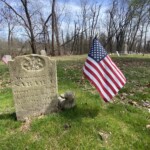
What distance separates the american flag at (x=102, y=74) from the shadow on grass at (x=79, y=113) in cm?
61

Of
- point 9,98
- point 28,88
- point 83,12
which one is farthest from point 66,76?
point 83,12

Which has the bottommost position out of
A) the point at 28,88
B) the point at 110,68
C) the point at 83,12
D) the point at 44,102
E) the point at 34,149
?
the point at 34,149

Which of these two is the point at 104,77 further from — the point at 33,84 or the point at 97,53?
the point at 33,84

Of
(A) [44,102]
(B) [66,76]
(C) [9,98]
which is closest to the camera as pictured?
(A) [44,102]

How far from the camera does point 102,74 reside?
4.11 meters

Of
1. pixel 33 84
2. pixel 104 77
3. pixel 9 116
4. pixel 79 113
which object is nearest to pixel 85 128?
pixel 79 113

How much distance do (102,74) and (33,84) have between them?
1451 mm

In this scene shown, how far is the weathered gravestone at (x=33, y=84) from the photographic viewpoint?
4156mm

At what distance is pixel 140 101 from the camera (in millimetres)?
5508

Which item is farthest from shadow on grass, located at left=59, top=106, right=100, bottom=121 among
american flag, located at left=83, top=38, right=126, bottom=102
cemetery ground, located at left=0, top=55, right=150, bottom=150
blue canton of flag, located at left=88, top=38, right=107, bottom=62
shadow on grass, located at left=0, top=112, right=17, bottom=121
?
blue canton of flag, located at left=88, top=38, right=107, bottom=62

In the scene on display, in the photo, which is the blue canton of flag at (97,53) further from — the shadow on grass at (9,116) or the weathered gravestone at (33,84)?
the shadow on grass at (9,116)

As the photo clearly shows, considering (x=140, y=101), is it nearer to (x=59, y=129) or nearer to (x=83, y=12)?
(x=59, y=129)

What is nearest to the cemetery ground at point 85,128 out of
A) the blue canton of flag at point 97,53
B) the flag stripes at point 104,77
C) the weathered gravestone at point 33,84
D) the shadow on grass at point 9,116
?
the shadow on grass at point 9,116

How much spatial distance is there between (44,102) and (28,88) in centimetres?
48
